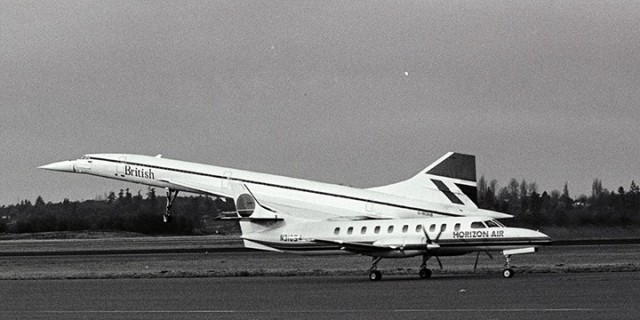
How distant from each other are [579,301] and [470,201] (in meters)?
23.3

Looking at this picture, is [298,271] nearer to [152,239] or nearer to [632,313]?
[632,313]

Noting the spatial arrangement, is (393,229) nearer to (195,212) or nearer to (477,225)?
(477,225)

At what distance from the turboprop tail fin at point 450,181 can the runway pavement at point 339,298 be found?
1066 centimetres

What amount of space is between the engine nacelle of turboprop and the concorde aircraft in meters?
0.04

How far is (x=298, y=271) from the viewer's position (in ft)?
129

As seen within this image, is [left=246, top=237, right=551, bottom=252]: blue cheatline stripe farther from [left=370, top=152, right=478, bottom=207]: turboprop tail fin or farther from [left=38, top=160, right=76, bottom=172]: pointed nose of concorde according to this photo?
[left=38, top=160, right=76, bottom=172]: pointed nose of concorde

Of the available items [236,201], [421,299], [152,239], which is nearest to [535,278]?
[421,299]

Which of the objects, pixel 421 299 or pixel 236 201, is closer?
pixel 421 299

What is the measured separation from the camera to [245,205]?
4034 centimetres

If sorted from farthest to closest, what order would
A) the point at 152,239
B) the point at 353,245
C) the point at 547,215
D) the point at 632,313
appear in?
1. the point at 152,239
2. the point at 547,215
3. the point at 353,245
4. the point at 632,313

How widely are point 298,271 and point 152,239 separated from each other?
155 feet

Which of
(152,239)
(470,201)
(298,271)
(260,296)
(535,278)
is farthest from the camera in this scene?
(152,239)

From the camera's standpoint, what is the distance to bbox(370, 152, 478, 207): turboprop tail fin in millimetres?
44281

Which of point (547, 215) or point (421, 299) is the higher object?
point (547, 215)
